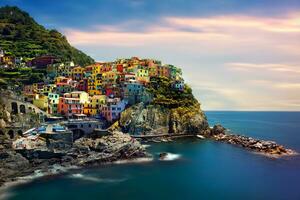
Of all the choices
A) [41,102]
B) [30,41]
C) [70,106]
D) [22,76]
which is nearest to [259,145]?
[70,106]

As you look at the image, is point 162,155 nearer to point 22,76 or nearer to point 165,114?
point 165,114

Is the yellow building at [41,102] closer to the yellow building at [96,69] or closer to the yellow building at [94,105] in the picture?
the yellow building at [94,105]

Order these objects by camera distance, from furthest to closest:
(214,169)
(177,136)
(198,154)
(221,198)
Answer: (177,136) < (198,154) < (214,169) < (221,198)

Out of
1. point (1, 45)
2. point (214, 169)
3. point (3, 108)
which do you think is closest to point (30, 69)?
point (1, 45)

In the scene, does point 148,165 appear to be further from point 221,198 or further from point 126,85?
point 126,85

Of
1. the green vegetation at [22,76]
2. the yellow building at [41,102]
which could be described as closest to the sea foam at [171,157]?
the yellow building at [41,102]
